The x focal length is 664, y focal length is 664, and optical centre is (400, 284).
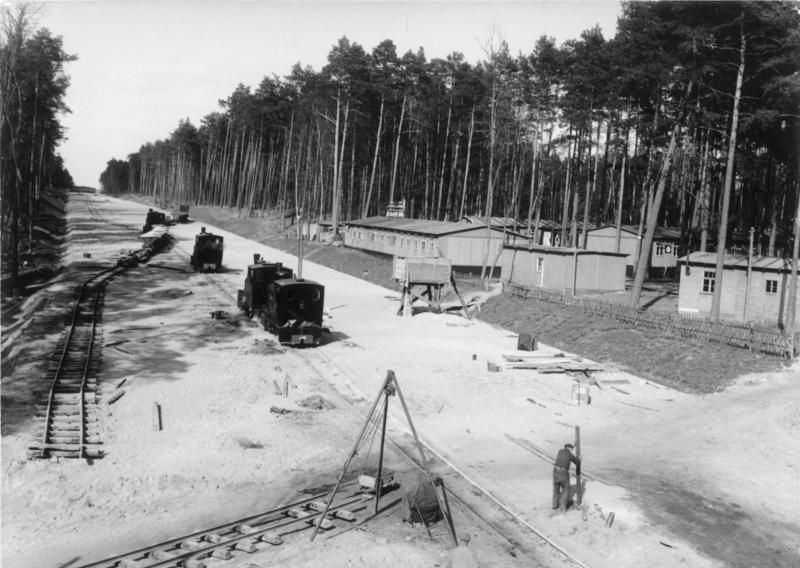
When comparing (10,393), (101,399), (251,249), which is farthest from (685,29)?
(251,249)

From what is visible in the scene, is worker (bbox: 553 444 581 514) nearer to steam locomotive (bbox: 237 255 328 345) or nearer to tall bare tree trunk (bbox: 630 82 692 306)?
steam locomotive (bbox: 237 255 328 345)

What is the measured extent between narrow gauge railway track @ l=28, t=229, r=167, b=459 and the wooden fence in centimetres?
2064

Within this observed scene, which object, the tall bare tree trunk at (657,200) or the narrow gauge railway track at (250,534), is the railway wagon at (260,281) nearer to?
the tall bare tree trunk at (657,200)

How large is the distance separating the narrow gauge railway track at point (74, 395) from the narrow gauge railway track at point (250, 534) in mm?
4861

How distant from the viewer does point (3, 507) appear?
1250 cm

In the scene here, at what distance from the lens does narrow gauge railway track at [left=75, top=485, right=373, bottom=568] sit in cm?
1038

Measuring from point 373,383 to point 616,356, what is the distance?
10376 mm

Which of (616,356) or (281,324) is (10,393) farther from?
(616,356)

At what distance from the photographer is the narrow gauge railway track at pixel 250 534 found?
10.4 meters

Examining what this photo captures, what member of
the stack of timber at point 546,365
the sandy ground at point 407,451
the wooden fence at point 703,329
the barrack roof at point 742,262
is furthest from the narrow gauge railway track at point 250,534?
the barrack roof at point 742,262

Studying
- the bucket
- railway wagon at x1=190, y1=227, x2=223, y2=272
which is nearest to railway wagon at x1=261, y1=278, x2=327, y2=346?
the bucket

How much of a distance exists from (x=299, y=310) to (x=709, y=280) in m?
19.5

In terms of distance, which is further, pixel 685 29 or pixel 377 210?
pixel 377 210

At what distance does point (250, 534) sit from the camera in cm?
1133
